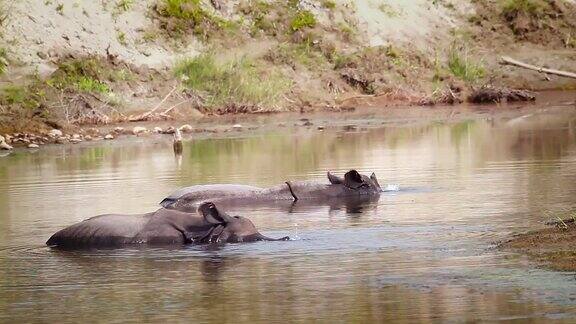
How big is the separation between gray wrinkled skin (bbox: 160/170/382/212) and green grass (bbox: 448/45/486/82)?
23.2 m

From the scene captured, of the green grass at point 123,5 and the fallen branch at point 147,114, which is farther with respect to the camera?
the green grass at point 123,5

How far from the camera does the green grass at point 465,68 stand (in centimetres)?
4182

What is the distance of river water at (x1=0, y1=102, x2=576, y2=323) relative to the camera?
10.8 metres

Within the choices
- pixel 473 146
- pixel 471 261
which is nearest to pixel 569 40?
pixel 473 146

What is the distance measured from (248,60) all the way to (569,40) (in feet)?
39.6

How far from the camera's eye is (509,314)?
10062 millimetres

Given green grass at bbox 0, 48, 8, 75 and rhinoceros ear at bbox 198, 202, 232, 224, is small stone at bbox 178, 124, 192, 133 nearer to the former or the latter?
green grass at bbox 0, 48, 8, 75

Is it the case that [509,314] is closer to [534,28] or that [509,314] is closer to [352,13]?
[352,13]

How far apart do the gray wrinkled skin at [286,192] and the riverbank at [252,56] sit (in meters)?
15.2

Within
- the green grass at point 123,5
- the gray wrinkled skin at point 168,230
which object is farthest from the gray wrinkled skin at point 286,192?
the green grass at point 123,5

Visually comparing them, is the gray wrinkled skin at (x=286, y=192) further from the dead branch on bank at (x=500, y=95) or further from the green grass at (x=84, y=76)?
the dead branch on bank at (x=500, y=95)

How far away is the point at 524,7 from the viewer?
156 ft

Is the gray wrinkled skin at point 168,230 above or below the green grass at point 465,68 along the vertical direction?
below

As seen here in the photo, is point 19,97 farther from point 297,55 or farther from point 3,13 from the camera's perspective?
point 297,55
